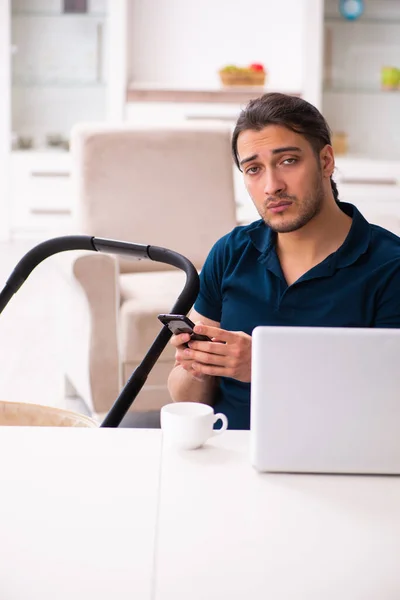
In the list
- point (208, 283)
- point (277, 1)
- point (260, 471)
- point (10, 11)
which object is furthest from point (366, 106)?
point (260, 471)

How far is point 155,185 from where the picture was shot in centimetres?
329

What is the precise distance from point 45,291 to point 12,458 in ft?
11.7

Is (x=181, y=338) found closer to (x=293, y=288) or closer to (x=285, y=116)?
(x=293, y=288)

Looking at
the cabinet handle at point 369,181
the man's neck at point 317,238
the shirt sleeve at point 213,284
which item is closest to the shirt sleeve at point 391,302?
the man's neck at point 317,238

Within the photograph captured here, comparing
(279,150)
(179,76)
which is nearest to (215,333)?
(279,150)

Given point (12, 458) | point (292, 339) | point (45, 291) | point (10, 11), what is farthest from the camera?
point (10, 11)

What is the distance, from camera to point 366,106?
224 inches

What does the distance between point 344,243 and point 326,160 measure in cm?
20

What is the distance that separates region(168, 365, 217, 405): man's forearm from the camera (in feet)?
5.40

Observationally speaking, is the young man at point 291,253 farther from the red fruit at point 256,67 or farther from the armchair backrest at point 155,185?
the red fruit at point 256,67

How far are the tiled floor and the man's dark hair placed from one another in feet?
5.54

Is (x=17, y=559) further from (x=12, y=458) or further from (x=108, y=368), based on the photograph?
(x=108, y=368)

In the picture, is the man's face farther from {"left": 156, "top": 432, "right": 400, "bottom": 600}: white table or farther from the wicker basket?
the wicker basket

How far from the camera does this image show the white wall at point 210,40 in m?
5.71
